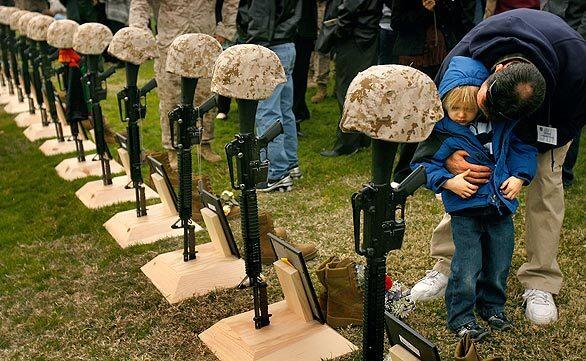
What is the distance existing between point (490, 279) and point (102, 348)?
193 cm

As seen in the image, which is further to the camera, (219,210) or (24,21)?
(24,21)

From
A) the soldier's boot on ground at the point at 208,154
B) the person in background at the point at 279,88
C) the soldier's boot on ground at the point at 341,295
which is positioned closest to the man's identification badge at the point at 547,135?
the soldier's boot on ground at the point at 341,295

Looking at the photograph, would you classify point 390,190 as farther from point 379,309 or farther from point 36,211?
point 36,211

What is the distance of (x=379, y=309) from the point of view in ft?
8.13

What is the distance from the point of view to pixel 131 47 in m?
4.22

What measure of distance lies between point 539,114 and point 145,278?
2380mm

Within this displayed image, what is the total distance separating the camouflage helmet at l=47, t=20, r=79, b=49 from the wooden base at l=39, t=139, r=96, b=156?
1.32 meters

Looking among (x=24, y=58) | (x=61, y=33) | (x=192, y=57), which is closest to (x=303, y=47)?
(x=61, y=33)

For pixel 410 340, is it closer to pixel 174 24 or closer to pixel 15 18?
pixel 174 24

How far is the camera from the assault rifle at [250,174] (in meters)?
2.96

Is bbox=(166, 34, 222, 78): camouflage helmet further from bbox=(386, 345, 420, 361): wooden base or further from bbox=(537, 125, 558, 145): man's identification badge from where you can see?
bbox=(386, 345, 420, 361): wooden base

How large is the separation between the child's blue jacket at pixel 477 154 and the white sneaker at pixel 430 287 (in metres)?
0.71

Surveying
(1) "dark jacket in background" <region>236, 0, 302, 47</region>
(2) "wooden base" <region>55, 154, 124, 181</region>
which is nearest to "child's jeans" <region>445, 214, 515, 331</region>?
(1) "dark jacket in background" <region>236, 0, 302, 47</region>

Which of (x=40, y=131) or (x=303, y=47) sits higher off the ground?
(x=303, y=47)
